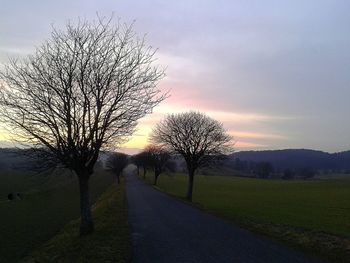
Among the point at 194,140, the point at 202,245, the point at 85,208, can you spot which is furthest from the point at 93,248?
the point at 194,140

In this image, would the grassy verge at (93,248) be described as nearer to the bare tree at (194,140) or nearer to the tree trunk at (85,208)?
the tree trunk at (85,208)

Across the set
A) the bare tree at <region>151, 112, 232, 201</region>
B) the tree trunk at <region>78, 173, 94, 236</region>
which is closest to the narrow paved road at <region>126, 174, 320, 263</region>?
the tree trunk at <region>78, 173, 94, 236</region>

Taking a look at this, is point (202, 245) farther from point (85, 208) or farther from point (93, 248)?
point (85, 208)

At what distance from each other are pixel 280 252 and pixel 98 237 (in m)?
7.22

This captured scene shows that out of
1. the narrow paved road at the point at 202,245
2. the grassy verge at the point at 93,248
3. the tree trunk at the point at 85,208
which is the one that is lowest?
the grassy verge at the point at 93,248

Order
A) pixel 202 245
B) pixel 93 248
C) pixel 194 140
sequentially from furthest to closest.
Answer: pixel 194 140 → pixel 202 245 → pixel 93 248

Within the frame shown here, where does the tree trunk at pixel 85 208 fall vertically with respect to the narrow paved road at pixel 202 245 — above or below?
above

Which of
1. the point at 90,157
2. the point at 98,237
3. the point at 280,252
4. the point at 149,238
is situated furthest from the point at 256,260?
the point at 90,157

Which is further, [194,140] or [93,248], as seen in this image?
[194,140]

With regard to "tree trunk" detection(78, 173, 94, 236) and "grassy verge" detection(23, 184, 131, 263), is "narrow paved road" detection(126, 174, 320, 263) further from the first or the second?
"tree trunk" detection(78, 173, 94, 236)

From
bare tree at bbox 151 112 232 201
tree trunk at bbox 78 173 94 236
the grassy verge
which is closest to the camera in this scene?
the grassy verge

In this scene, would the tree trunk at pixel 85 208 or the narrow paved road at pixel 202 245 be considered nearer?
the narrow paved road at pixel 202 245

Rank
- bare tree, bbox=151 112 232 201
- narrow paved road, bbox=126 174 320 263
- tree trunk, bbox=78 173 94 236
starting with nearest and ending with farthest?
narrow paved road, bbox=126 174 320 263
tree trunk, bbox=78 173 94 236
bare tree, bbox=151 112 232 201

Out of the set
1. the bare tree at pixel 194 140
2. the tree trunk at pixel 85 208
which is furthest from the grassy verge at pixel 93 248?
the bare tree at pixel 194 140
